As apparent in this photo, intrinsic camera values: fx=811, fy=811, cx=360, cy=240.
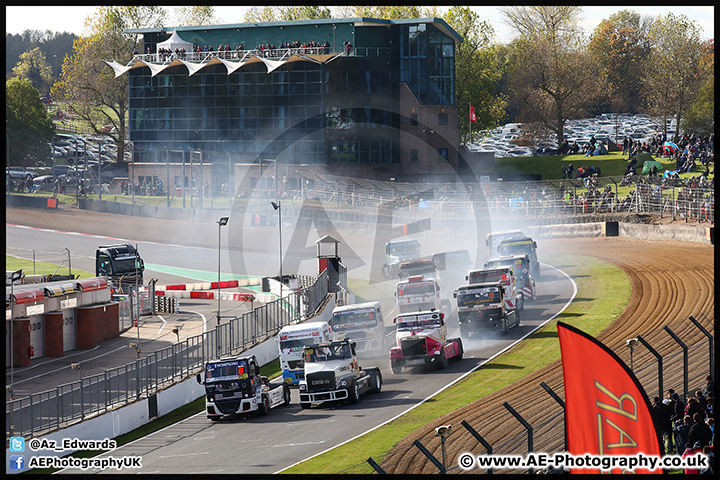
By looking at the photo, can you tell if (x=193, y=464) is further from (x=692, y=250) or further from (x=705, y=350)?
(x=692, y=250)

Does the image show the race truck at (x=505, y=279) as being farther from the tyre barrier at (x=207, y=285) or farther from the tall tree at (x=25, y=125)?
the tall tree at (x=25, y=125)

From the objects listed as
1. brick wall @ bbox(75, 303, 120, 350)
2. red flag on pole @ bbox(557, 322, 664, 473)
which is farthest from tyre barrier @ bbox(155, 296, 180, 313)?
red flag on pole @ bbox(557, 322, 664, 473)

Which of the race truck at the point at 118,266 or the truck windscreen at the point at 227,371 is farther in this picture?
the race truck at the point at 118,266

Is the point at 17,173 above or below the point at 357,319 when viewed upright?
above

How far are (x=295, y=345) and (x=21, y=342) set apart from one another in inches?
476

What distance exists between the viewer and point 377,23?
7812cm

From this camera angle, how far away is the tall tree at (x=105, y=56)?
10156cm

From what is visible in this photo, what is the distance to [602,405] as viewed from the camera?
9906 mm

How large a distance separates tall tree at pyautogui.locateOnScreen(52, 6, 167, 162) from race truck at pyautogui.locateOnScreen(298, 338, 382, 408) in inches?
3240

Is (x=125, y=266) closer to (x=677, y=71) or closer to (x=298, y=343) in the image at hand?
(x=298, y=343)

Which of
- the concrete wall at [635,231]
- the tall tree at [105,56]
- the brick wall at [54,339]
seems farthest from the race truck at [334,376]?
the tall tree at [105,56]

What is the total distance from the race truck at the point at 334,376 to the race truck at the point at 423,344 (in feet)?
6.30

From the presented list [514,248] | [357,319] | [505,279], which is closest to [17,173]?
[514,248]

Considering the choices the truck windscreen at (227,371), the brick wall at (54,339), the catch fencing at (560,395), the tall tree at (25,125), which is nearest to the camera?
the catch fencing at (560,395)
